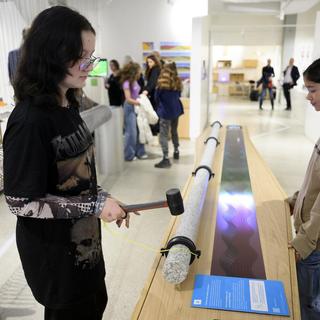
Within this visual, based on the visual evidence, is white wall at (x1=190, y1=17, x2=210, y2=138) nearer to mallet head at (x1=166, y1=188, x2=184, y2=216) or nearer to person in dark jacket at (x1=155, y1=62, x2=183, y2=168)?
person in dark jacket at (x1=155, y1=62, x2=183, y2=168)

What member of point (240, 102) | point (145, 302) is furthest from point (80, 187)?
point (240, 102)

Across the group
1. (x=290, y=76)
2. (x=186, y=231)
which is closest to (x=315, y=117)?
(x=290, y=76)

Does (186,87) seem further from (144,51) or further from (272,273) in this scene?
(272,273)

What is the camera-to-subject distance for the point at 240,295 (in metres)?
1.16

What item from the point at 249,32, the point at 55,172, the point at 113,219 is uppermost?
the point at 249,32

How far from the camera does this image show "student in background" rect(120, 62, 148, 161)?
487cm

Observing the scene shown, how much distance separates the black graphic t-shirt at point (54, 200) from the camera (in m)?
0.96

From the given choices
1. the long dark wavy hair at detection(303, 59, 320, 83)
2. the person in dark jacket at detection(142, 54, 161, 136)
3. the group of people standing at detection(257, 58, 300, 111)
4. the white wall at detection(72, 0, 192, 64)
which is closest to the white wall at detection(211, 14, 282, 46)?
the group of people standing at detection(257, 58, 300, 111)

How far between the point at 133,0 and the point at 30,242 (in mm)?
7461

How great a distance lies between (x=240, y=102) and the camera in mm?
13109

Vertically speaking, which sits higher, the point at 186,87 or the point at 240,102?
the point at 186,87

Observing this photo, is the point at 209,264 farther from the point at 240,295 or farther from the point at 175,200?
the point at 175,200

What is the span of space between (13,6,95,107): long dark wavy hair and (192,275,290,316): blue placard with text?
0.77 meters

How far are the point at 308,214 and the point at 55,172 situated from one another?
3.54 feet
